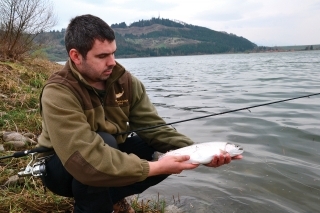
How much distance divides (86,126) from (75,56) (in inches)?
24.8

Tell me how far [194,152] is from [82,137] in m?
0.94

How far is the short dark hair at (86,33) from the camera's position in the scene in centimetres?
262

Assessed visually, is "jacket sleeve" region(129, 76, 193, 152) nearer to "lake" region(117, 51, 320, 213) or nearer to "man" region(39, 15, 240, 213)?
"man" region(39, 15, 240, 213)

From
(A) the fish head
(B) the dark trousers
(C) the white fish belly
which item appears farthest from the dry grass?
(A) the fish head

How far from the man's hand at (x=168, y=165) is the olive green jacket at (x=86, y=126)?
0.27ft

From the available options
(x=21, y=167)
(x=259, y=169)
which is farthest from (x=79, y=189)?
(x=259, y=169)

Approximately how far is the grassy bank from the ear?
1394mm

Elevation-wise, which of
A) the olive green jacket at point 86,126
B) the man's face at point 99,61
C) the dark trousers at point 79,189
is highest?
the man's face at point 99,61

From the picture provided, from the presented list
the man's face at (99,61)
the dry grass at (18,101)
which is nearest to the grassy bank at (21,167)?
the dry grass at (18,101)

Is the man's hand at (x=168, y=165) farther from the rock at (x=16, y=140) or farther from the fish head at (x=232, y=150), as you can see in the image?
the rock at (x=16, y=140)

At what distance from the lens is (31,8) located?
1234cm

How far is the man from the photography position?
7.72 feet

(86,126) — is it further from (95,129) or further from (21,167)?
(21,167)

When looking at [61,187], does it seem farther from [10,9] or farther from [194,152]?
[10,9]
